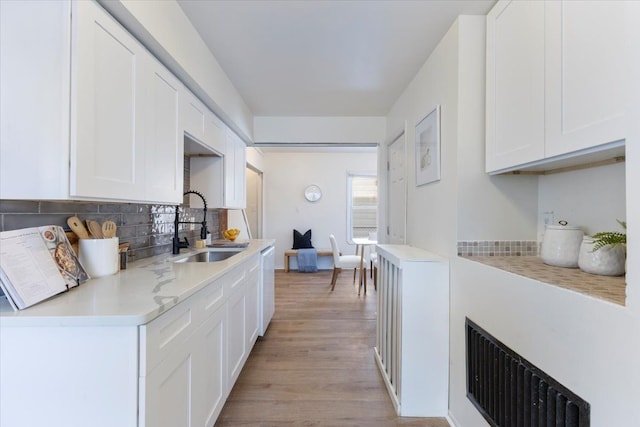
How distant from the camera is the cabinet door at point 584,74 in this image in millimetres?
945

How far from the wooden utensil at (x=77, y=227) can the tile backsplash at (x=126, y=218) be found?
0.06m

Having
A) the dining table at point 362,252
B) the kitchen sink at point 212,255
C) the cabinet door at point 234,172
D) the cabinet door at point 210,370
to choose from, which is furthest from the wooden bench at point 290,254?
the cabinet door at point 210,370

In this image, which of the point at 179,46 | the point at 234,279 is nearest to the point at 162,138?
the point at 179,46

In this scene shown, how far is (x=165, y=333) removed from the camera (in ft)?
3.52

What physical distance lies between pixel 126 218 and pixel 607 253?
237cm

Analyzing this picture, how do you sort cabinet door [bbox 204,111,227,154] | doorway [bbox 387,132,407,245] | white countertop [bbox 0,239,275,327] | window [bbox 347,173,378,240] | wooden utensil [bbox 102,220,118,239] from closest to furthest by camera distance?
white countertop [bbox 0,239,275,327], wooden utensil [bbox 102,220,118,239], cabinet door [bbox 204,111,227,154], doorway [bbox 387,132,407,245], window [bbox 347,173,378,240]

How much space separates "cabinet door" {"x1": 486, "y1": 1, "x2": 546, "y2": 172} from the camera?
128 cm

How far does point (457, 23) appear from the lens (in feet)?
5.66

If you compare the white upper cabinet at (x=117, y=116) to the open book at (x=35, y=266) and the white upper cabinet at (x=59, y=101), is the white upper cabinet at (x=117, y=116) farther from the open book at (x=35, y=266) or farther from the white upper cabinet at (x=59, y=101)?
the open book at (x=35, y=266)

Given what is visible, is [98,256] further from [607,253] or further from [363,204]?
[363,204]

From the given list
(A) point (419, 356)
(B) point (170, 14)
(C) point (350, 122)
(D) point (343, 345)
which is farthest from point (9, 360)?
(C) point (350, 122)

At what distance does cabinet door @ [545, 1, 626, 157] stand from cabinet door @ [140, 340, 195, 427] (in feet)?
5.46

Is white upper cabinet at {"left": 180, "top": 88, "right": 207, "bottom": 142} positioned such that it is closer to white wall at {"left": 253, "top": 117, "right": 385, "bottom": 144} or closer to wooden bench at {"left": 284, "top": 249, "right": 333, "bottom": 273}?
white wall at {"left": 253, "top": 117, "right": 385, "bottom": 144}

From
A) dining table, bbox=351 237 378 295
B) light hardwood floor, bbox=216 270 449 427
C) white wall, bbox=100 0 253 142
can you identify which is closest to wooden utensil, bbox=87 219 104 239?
white wall, bbox=100 0 253 142
